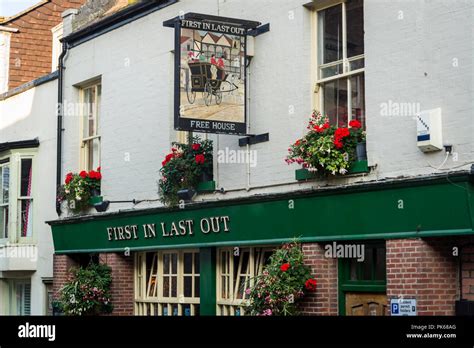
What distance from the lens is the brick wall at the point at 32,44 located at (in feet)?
83.3

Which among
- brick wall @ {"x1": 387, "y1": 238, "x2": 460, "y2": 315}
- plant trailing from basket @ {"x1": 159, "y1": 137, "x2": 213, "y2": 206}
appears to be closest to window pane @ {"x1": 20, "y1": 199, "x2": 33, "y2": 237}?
plant trailing from basket @ {"x1": 159, "y1": 137, "x2": 213, "y2": 206}

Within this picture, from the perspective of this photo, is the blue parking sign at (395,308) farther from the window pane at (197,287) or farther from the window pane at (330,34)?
the window pane at (197,287)

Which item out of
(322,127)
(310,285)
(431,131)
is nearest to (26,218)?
(310,285)

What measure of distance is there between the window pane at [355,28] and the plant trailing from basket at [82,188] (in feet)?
23.4

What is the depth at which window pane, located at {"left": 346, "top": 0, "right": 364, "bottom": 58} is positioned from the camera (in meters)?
12.3

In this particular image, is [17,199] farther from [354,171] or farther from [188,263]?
[354,171]

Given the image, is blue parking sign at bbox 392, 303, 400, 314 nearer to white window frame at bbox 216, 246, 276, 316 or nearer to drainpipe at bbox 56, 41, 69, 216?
white window frame at bbox 216, 246, 276, 316

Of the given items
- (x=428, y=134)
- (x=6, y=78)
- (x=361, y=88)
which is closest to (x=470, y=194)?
(x=428, y=134)

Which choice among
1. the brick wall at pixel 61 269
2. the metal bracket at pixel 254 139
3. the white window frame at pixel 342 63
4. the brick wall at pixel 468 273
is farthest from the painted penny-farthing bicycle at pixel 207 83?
the brick wall at pixel 61 269

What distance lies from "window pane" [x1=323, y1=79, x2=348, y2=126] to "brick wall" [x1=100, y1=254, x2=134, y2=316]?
19.6 ft

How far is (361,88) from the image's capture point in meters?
12.3

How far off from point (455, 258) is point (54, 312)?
978 cm

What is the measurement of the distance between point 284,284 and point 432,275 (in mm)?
2278
